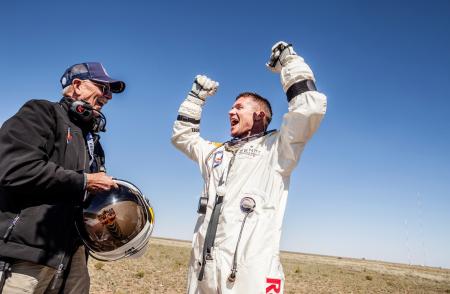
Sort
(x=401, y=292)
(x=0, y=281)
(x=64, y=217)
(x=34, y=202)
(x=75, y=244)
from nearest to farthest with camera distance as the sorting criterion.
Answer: (x=0, y=281), (x=34, y=202), (x=64, y=217), (x=75, y=244), (x=401, y=292)

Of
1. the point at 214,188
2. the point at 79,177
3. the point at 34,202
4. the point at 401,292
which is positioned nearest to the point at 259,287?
the point at 214,188

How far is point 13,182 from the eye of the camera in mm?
2797

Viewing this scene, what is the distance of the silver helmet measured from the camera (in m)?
3.30

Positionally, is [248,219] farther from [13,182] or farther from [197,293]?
[13,182]

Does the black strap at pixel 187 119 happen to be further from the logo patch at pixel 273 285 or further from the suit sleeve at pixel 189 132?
the logo patch at pixel 273 285

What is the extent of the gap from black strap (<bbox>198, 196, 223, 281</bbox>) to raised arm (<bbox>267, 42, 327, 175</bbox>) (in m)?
0.70

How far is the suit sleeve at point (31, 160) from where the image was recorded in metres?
2.81

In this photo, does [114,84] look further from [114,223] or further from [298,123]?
[298,123]

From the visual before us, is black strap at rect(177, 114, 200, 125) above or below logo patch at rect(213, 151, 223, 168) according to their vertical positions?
above

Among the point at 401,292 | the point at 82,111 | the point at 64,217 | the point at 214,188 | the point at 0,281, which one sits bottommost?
the point at 401,292

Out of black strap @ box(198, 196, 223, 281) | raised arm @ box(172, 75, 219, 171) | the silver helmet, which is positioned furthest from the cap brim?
black strap @ box(198, 196, 223, 281)

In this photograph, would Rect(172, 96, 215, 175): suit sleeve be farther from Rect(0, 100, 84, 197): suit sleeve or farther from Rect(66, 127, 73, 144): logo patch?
Rect(0, 100, 84, 197): suit sleeve

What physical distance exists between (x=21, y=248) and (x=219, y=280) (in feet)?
5.51

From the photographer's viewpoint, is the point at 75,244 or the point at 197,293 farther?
the point at 75,244
